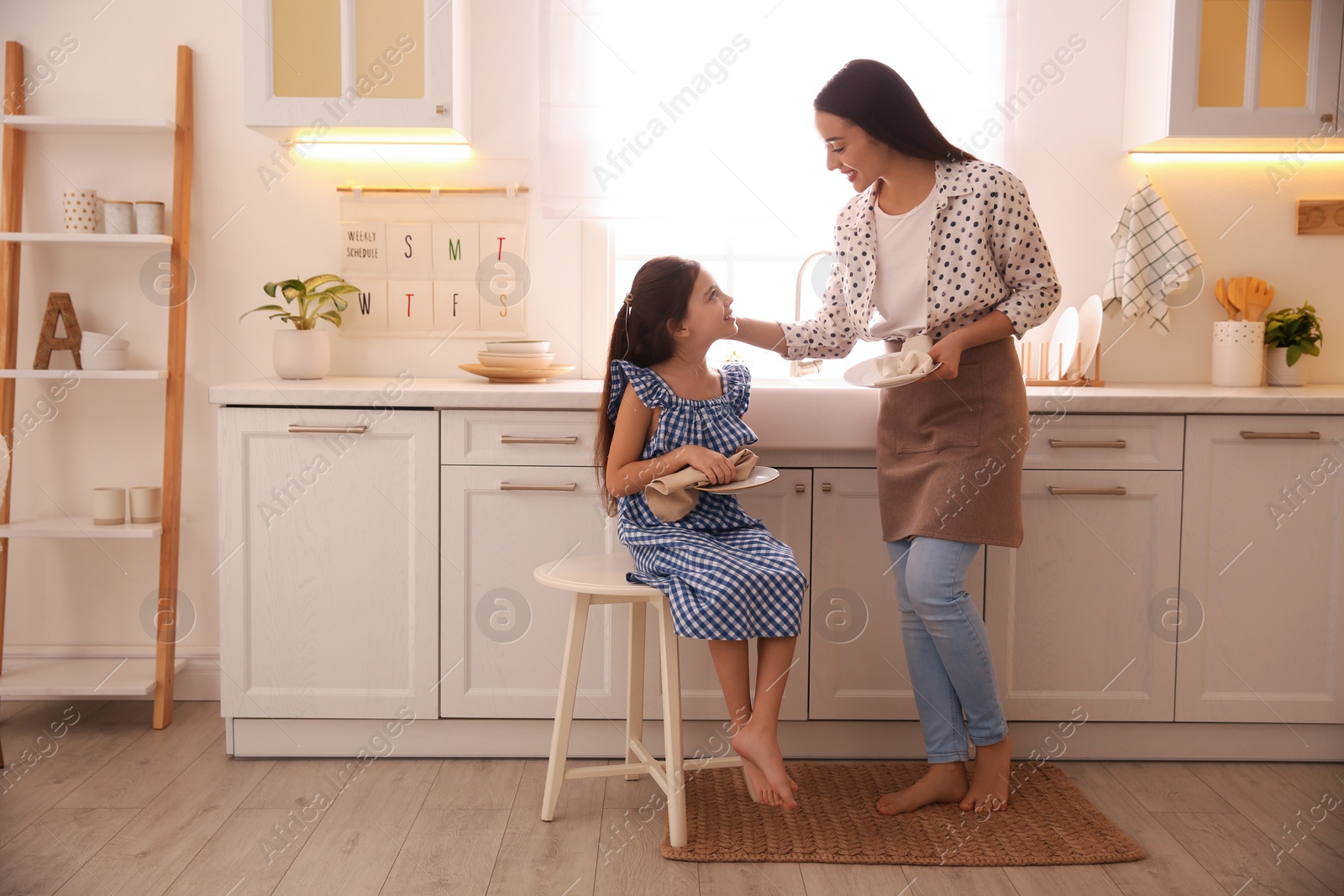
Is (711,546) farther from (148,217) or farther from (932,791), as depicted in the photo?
(148,217)

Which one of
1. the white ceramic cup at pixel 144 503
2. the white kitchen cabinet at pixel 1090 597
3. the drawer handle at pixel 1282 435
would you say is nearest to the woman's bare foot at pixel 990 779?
the white kitchen cabinet at pixel 1090 597

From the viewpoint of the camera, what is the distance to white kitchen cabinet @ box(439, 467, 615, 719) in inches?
88.4

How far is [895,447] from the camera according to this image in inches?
81.0

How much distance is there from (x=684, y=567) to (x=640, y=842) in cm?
55

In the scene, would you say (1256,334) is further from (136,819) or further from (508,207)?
→ (136,819)

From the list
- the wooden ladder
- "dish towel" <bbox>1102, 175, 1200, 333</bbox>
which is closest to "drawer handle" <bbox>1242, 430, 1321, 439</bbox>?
"dish towel" <bbox>1102, 175, 1200, 333</bbox>

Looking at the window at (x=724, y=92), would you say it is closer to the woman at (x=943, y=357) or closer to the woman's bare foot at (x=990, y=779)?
the woman at (x=943, y=357)

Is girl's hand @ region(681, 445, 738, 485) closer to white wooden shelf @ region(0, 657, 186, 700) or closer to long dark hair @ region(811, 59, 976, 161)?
long dark hair @ region(811, 59, 976, 161)

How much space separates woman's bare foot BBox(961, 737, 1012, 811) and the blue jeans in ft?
0.10

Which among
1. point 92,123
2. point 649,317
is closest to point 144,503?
point 92,123

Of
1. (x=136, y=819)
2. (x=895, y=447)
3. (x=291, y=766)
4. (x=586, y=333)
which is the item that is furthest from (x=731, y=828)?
(x=586, y=333)

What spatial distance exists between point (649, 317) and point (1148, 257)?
59.1 inches

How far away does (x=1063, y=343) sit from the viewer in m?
2.63

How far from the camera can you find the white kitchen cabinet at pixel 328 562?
2230 mm
